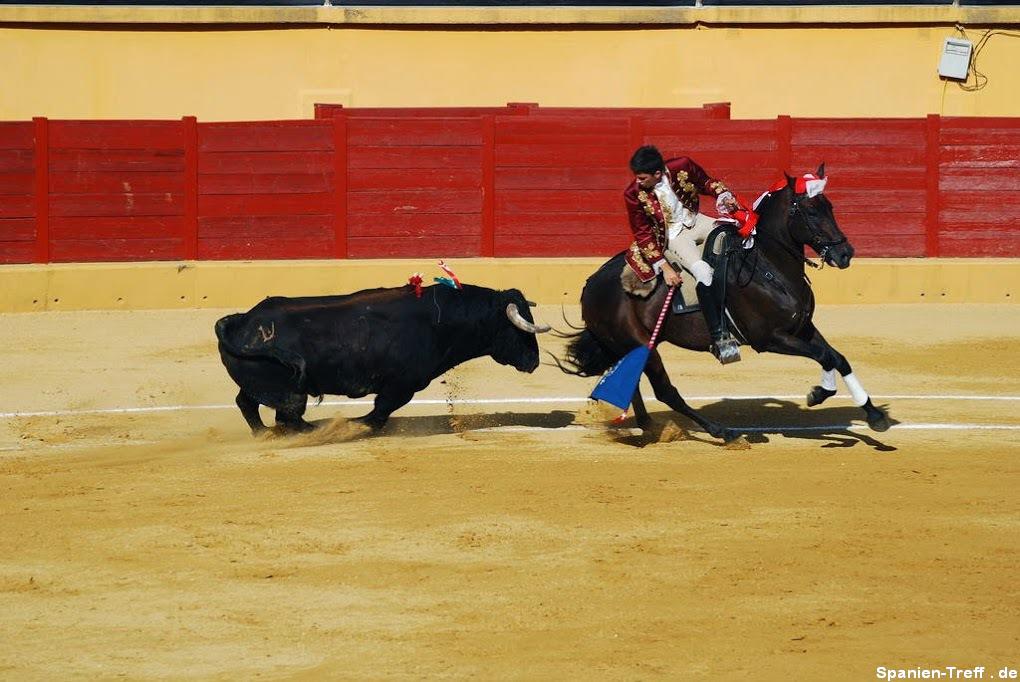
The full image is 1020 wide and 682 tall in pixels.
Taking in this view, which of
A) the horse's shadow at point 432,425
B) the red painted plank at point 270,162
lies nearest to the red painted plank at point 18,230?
the red painted plank at point 270,162

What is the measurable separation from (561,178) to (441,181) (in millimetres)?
1178

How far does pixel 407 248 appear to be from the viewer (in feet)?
53.7

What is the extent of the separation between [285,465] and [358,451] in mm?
540

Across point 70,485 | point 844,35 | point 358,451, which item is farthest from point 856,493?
point 844,35

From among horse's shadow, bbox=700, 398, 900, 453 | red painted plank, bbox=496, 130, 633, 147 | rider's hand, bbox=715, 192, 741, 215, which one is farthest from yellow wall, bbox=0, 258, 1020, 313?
rider's hand, bbox=715, 192, 741, 215

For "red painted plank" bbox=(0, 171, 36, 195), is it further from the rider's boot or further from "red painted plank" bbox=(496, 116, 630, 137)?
the rider's boot

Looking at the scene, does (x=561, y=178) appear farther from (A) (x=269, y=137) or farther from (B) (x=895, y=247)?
(B) (x=895, y=247)

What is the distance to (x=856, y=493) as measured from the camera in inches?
325

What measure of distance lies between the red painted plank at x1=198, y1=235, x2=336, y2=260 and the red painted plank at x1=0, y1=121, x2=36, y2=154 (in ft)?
6.10

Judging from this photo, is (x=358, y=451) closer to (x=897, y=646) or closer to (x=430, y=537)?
(x=430, y=537)

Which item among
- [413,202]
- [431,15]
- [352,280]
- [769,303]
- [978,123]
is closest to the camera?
[769,303]

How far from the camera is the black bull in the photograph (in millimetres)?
9008

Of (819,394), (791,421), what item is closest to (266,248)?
(791,421)

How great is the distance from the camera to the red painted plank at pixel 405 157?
16.3 metres
